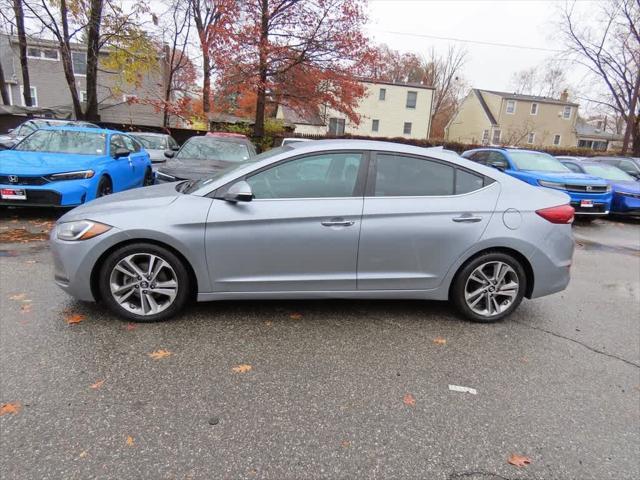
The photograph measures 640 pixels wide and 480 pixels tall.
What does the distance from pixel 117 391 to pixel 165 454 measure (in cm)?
71

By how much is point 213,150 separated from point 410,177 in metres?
6.19

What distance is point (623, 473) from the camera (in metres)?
2.22

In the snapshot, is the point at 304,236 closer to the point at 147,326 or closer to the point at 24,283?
the point at 147,326

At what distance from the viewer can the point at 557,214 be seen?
12.5 ft

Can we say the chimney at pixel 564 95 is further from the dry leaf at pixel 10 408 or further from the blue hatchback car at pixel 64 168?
Result: the dry leaf at pixel 10 408

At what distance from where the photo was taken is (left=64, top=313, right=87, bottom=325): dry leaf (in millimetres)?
3549

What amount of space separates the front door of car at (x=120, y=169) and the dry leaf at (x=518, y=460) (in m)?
7.65

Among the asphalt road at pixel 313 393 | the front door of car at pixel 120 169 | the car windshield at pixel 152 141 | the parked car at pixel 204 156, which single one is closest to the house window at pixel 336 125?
the car windshield at pixel 152 141

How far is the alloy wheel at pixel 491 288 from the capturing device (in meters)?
3.83

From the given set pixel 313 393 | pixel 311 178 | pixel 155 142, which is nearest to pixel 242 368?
pixel 313 393

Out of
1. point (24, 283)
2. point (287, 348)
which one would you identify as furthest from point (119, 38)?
point (287, 348)

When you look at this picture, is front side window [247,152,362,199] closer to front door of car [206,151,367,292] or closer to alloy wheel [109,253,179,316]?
front door of car [206,151,367,292]

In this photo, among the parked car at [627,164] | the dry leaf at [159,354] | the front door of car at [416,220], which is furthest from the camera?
the parked car at [627,164]

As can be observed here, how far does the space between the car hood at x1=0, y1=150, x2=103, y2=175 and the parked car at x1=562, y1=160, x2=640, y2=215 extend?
11948mm
